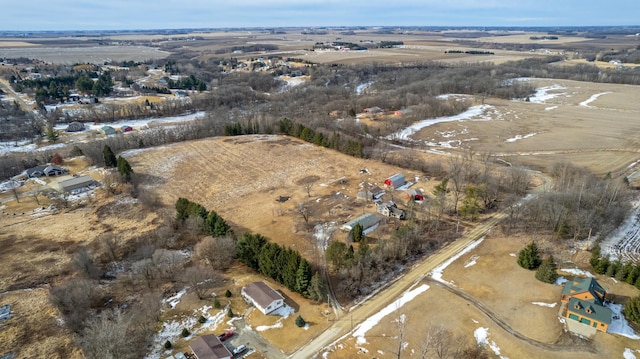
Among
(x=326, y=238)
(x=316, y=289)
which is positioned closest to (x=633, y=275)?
(x=316, y=289)

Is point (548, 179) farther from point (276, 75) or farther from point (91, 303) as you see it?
point (276, 75)

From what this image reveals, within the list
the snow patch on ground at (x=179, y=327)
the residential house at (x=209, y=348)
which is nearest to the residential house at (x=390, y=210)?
the snow patch on ground at (x=179, y=327)

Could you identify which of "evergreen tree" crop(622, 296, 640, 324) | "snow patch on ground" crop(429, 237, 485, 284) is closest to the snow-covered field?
"evergreen tree" crop(622, 296, 640, 324)

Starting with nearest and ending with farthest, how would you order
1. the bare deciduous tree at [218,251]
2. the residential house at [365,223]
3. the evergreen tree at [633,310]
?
1. the evergreen tree at [633,310]
2. the bare deciduous tree at [218,251]
3. the residential house at [365,223]

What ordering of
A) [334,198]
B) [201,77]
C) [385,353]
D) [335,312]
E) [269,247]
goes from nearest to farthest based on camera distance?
[385,353] < [335,312] < [269,247] < [334,198] < [201,77]

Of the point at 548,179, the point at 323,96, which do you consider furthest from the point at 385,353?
the point at 323,96

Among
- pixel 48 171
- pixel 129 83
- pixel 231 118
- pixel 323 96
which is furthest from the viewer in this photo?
pixel 129 83

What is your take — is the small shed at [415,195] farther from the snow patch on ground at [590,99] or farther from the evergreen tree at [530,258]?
the snow patch on ground at [590,99]

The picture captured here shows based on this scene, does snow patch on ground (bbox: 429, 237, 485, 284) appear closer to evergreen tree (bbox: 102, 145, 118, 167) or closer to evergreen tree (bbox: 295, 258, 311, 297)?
evergreen tree (bbox: 295, 258, 311, 297)

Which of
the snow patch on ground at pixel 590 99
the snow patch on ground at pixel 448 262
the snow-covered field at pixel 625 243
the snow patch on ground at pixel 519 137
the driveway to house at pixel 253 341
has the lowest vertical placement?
the driveway to house at pixel 253 341
